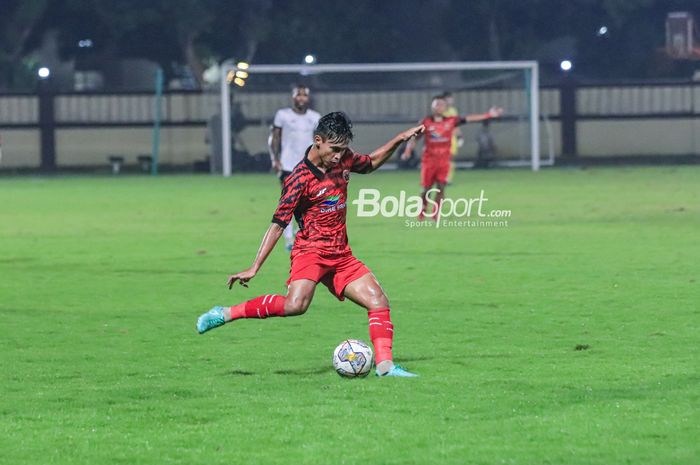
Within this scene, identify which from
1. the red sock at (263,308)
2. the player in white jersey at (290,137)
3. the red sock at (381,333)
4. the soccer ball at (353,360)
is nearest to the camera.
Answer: the soccer ball at (353,360)

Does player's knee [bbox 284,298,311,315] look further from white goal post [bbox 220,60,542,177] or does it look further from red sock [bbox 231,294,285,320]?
white goal post [bbox 220,60,542,177]

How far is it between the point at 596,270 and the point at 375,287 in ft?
20.4

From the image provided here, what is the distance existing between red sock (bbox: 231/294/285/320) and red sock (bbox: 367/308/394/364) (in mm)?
643

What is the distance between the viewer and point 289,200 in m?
9.18

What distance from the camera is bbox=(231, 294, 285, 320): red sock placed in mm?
9359

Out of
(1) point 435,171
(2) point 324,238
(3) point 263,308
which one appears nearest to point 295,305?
(3) point 263,308

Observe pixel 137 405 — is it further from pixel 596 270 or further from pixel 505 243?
pixel 505 243

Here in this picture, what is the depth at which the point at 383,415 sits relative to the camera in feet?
25.2

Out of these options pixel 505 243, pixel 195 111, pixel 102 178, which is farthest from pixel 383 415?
pixel 195 111

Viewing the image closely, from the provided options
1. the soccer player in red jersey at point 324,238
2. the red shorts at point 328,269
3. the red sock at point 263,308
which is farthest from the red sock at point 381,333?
the red sock at point 263,308

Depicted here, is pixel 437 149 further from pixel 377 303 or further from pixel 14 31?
Answer: pixel 14 31

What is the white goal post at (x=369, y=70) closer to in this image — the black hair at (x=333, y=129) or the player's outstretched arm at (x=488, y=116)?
the player's outstretched arm at (x=488, y=116)

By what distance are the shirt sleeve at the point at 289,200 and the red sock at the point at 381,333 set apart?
0.82 metres

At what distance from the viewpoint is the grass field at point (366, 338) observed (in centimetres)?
707
